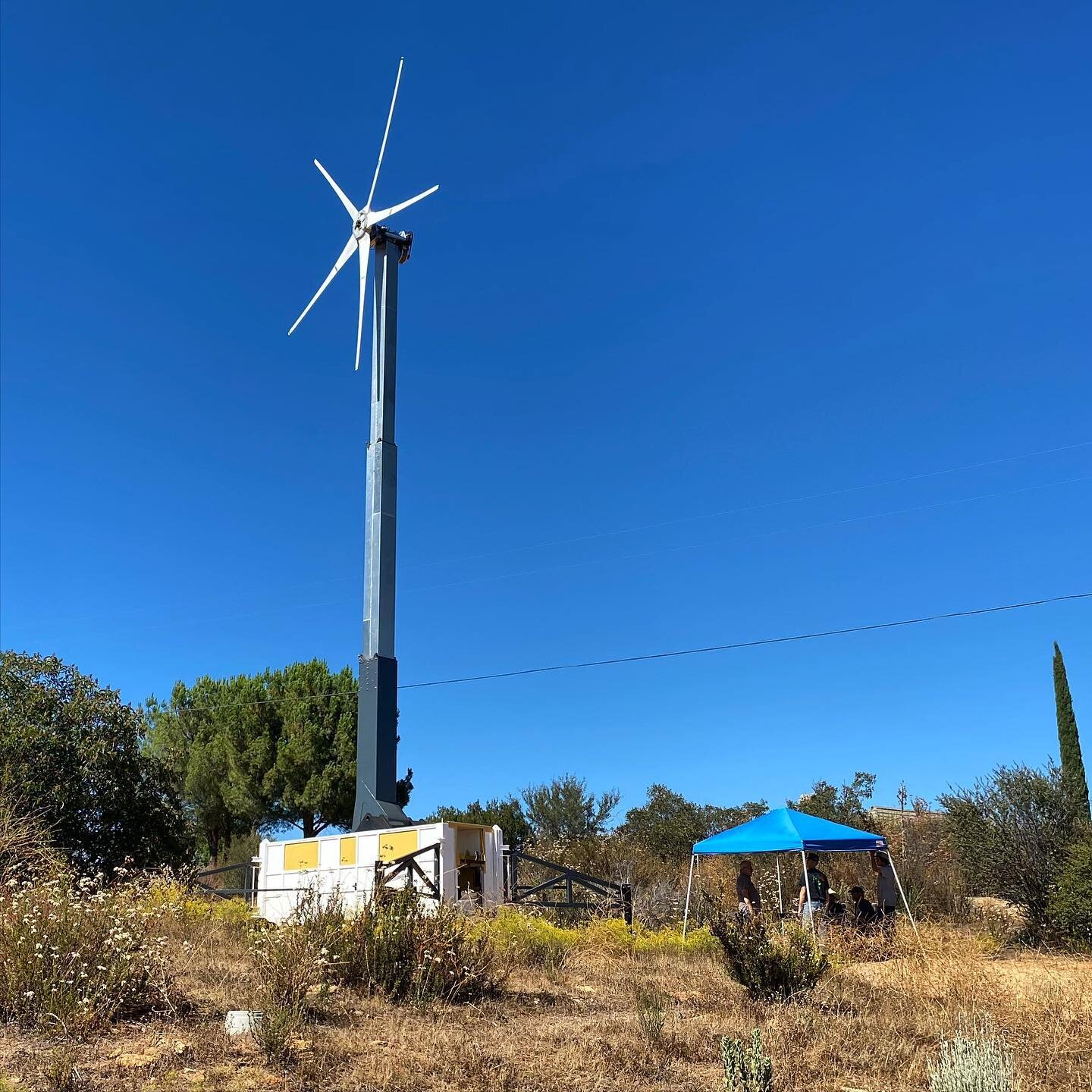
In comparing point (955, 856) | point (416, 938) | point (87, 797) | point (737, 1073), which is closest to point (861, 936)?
point (416, 938)

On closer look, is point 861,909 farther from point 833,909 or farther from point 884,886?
point 833,909

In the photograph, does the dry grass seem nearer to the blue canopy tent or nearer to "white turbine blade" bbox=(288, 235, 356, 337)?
the blue canopy tent

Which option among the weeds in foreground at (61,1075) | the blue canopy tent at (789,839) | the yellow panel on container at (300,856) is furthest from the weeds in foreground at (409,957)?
the yellow panel on container at (300,856)

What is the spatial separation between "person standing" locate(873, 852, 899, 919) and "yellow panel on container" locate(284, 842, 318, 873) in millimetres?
10242

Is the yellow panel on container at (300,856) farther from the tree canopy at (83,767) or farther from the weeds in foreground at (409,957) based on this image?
the weeds in foreground at (409,957)

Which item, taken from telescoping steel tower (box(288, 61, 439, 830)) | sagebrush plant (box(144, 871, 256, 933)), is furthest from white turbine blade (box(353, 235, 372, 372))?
sagebrush plant (box(144, 871, 256, 933))

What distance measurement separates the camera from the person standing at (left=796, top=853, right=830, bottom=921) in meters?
15.2

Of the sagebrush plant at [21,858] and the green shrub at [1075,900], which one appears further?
the green shrub at [1075,900]

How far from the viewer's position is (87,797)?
22938mm

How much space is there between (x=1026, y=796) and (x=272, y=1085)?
54.7ft

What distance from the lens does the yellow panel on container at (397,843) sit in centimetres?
1800

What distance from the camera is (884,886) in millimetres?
15836

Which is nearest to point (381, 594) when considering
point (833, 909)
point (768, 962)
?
point (833, 909)

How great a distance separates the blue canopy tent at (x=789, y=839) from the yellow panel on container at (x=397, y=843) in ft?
16.2
